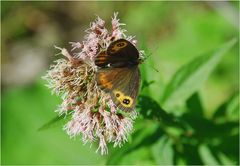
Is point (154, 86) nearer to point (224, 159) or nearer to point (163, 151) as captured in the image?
point (163, 151)

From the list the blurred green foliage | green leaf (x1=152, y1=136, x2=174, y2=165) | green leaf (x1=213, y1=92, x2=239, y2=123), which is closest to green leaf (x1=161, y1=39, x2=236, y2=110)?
the blurred green foliage

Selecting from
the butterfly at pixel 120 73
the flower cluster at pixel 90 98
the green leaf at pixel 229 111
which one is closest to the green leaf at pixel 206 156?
the green leaf at pixel 229 111

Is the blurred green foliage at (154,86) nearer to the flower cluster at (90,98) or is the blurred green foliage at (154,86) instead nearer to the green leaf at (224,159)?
the green leaf at (224,159)

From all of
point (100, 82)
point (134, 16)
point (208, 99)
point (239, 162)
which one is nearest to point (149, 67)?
→ point (100, 82)

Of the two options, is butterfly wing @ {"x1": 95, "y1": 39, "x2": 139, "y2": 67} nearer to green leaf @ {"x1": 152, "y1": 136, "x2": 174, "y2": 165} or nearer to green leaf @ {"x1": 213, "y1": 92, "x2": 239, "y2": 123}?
green leaf @ {"x1": 152, "y1": 136, "x2": 174, "y2": 165}

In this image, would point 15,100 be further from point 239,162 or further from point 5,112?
point 239,162

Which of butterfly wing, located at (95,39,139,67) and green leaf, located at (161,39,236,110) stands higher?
butterfly wing, located at (95,39,139,67)
